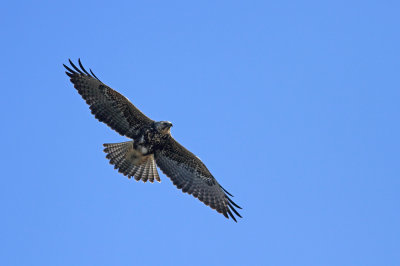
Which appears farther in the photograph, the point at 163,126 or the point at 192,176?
the point at 192,176

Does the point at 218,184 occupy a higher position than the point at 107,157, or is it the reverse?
the point at 218,184

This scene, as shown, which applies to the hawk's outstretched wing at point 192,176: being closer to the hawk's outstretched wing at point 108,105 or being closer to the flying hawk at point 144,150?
the flying hawk at point 144,150

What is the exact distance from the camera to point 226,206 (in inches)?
685

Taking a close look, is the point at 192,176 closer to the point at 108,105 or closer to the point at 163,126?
the point at 163,126

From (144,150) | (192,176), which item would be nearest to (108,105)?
(144,150)

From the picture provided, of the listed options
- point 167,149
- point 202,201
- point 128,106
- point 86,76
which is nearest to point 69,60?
point 86,76

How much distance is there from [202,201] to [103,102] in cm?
317

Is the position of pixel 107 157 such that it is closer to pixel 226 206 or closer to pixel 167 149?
pixel 167 149

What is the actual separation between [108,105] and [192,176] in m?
2.54

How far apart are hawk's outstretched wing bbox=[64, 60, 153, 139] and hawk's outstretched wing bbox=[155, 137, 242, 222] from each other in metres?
0.90

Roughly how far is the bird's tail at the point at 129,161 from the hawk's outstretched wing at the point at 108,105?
34 cm

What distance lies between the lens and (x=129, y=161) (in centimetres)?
1723

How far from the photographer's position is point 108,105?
55.3 ft

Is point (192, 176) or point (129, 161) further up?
point (192, 176)
